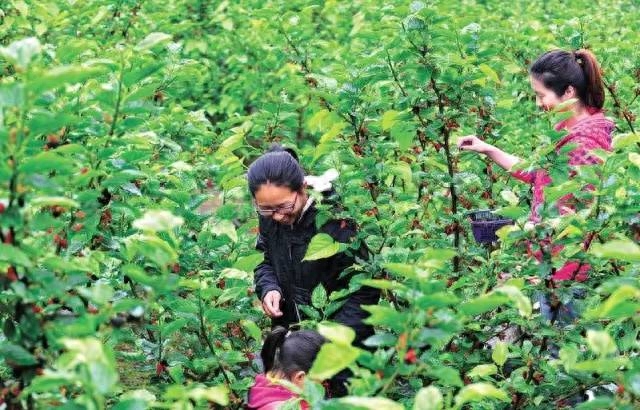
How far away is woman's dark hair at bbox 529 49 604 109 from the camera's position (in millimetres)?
3705

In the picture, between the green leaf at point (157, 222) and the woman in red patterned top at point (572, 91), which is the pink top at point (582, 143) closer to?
the woman in red patterned top at point (572, 91)

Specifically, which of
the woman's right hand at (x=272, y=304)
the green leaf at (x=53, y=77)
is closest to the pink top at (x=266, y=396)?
the woman's right hand at (x=272, y=304)

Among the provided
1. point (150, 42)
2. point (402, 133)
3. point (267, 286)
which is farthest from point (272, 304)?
point (150, 42)

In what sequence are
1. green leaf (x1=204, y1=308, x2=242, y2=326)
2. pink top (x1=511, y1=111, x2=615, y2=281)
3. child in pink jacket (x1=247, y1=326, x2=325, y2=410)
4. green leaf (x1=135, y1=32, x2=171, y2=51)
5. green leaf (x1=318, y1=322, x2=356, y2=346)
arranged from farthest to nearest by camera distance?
pink top (x1=511, y1=111, x2=615, y2=281) < child in pink jacket (x1=247, y1=326, x2=325, y2=410) < green leaf (x1=204, y1=308, x2=242, y2=326) < green leaf (x1=135, y1=32, x2=171, y2=51) < green leaf (x1=318, y1=322, x2=356, y2=346)

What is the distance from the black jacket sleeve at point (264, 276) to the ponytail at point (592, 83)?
1356mm

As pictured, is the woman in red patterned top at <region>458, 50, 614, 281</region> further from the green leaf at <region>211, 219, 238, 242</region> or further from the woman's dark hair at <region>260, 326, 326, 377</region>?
the green leaf at <region>211, 219, 238, 242</region>

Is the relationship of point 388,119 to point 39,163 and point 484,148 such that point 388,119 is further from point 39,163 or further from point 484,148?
point 39,163

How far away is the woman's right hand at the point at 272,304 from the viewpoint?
3.45m

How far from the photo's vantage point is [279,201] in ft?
10.6

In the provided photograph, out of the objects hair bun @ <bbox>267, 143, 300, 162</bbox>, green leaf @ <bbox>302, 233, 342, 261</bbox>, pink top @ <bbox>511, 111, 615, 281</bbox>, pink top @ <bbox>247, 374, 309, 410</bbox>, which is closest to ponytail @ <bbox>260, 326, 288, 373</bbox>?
pink top @ <bbox>247, 374, 309, 410</bbox>

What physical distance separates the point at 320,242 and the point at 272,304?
2.19ft

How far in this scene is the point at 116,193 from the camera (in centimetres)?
291

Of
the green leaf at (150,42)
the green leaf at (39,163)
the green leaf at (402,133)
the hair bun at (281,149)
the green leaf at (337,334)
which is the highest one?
the green leaf at (150,42)

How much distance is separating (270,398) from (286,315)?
0.75 meters
